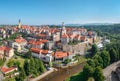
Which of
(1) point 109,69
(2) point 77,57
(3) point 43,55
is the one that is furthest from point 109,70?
(3) point 43,55

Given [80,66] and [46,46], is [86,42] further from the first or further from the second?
[80,66]

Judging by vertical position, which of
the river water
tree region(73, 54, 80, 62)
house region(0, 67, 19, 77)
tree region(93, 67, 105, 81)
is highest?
tree region(93, 67, 105, 81)

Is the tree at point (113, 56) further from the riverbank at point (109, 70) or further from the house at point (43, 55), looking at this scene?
the house at point (43, 55)

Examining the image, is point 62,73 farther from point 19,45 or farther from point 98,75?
point 19,45

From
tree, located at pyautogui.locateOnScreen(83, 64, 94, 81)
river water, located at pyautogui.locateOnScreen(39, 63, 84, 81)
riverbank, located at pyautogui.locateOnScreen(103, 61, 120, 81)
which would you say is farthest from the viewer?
river water, located at pyautogui.locateOnScreen(39, 63, 84, 81)

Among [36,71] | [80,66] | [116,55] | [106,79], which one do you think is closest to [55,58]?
[80,66]

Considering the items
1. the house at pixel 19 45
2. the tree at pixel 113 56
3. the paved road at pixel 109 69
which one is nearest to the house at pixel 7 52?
the house at pixel 19 45

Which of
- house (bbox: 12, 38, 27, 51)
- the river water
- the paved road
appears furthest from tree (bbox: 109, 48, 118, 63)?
house (bbox: 12, 38, 27, 51)

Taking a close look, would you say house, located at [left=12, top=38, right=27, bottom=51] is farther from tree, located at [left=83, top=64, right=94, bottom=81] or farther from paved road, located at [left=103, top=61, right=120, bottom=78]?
tree, located at [left=83, top=64, right=94, bottom=81]
